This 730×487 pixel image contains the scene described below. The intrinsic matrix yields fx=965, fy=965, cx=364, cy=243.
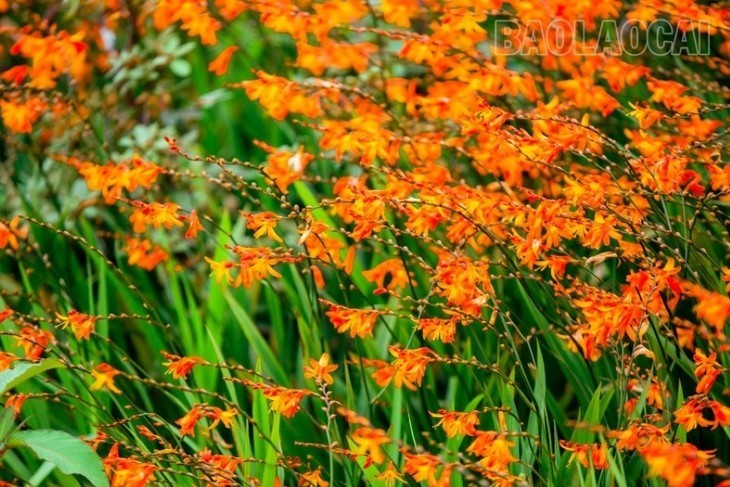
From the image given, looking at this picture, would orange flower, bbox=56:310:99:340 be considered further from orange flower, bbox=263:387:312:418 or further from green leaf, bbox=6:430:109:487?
orange flower, bbox=263:387:312:418

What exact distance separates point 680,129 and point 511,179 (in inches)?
18.0

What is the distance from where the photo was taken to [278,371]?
2609 mm

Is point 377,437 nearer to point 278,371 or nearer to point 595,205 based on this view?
point 595,205

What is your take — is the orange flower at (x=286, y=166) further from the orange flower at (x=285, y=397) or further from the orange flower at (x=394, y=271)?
the orange flower at (x=285, y=397)

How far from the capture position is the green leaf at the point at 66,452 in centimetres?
189

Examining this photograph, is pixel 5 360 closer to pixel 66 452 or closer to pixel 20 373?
pixel 20 373

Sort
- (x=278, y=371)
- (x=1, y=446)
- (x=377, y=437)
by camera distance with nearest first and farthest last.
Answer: (x=377, y=437) < (x=1, y=446) < (x=278, y=371)

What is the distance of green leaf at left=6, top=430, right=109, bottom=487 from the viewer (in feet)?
6.20

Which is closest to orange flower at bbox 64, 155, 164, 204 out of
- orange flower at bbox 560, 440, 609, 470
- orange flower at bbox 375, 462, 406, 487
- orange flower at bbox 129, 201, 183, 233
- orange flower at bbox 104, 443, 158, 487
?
orange flower at bbox 129, 201, 183, 233

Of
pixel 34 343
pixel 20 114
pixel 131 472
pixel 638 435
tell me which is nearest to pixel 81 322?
pixel 34 343

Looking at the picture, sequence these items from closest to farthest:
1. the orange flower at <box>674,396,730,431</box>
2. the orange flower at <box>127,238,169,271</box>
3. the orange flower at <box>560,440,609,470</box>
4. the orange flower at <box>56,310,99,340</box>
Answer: the orange flower at <box>674,396,730,431</box> < the orange flower at <box>560,440,609,470</box> < the orange flower at <box>56,310,99,340</box> < the orange flower at <box>127,238,169,271</box>

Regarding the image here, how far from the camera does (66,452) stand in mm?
1931

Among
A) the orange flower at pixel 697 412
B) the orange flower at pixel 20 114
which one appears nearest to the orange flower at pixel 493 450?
the orange flower at pixel 697 412

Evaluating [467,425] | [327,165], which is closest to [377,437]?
[467,425]
